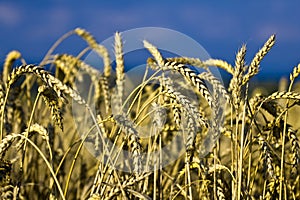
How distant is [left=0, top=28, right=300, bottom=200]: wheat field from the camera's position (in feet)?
5.18

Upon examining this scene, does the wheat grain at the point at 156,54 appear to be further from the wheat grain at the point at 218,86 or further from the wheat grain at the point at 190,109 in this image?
the wheat grain at the point at 190,109

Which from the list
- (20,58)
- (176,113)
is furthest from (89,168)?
(176,113)

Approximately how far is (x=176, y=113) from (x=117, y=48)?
630mm

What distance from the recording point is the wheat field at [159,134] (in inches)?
62.2

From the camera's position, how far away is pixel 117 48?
222 centimetres

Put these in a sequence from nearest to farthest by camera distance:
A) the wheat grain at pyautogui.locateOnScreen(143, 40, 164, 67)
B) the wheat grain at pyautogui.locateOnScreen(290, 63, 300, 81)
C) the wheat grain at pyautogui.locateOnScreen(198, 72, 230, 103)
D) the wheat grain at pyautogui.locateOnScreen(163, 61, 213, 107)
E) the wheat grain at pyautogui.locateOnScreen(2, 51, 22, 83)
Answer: the wheat grain at pyautogui.locateOnScreen(163, 61, 213, 107), the wheat grain at pyautogui.locateOnScreen(198, 72, 230, 103), the wheat grain at pyautogui.locateOnScreen(290, 63, 300, 81), the wheat grain at pyautogui.locateOnScreen(143, 40, 164, 67), the wheat grain at pyautogui.locateOnScreen(2, 51, 22, 83)

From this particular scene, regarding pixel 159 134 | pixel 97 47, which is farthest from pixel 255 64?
pixel 97 47

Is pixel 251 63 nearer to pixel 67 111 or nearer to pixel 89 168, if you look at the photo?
pixel 89 168

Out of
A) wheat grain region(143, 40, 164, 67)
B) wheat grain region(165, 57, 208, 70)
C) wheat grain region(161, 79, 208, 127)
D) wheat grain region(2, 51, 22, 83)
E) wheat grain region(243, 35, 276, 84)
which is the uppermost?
wheat grain region(2, 51, 22, 83)

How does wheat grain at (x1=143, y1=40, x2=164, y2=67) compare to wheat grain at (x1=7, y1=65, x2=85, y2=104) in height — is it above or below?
above

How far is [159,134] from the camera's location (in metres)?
1.85

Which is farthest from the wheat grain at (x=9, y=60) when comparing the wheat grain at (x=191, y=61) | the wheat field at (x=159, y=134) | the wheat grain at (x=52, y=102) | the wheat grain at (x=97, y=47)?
the wheat grain at (x=52, y=102)

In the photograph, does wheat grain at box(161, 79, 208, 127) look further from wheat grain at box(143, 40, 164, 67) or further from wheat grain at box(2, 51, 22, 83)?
wheat grain at box(2, 51, 22, 83)

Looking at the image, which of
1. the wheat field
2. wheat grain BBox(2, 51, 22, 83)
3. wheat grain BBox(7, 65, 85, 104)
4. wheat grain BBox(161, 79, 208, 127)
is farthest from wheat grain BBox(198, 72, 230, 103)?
wheat grain BBox(2, 51, 22, 83)
